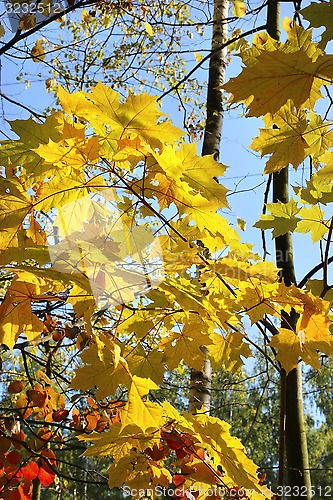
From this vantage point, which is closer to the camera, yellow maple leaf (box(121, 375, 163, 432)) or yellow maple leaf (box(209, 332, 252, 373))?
yellow maple leaf (box(121, 375, 163, 432))

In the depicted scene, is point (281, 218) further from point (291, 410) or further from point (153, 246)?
point (291, 410)

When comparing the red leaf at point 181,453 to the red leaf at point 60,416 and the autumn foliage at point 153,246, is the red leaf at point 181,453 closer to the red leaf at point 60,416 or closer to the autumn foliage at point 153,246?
the autumn foliage at point 153,246

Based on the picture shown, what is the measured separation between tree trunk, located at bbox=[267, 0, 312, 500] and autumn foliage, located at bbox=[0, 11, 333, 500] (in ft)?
0.65

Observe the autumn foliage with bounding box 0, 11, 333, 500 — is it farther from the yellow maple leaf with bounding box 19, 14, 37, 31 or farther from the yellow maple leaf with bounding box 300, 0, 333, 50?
the yellow maple leaf with bounding box 19, 14, 37, 31

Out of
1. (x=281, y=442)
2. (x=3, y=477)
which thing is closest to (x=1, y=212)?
(x=281, y=442)

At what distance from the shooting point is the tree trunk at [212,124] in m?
1.92

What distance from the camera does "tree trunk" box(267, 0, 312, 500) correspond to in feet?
4.59

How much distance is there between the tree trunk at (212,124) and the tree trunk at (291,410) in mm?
370

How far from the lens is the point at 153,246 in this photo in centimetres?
102

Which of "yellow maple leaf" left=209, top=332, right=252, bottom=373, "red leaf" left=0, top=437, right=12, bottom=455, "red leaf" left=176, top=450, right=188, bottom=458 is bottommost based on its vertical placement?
"red leaf" left=176, top=450, right=188, bottom=458

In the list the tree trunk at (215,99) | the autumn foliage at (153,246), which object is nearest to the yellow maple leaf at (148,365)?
the autumn foliage at (153,246)

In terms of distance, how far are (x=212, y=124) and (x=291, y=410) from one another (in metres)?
1.44

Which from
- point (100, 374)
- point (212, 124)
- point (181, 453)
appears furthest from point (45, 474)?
point (212, 124)

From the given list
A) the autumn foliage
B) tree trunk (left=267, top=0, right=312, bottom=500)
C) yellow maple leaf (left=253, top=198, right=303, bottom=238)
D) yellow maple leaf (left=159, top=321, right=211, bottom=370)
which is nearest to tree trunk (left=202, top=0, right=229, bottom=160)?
tree trunk (left=267, top=0, right=312, bottom=500)
